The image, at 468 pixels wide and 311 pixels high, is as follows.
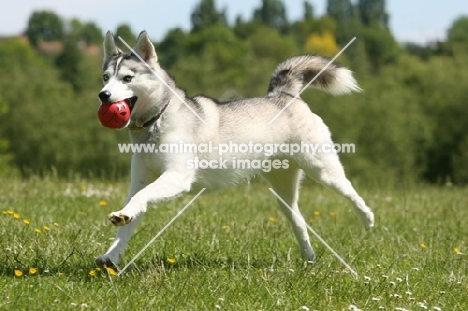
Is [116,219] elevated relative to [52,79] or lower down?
A: elevated

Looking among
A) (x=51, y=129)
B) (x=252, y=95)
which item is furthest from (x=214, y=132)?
(x=252, y=95)

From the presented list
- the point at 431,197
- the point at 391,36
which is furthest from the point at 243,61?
the point at 431,197

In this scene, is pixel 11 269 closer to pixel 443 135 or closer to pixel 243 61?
pixel 443 135

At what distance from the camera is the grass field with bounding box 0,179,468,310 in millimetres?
4223

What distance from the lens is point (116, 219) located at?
Result: 438 cm

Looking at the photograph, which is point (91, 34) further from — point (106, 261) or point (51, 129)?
point (106, 261)

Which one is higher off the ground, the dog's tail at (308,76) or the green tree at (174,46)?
the dog's tail at (308,76)

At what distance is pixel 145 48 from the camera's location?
5188 millimetres

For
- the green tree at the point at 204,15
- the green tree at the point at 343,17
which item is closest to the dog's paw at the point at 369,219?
the green tree at the point at 204,15

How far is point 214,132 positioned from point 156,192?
2.78ft

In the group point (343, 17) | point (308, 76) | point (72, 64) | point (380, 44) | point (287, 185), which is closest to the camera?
point (287, 185)

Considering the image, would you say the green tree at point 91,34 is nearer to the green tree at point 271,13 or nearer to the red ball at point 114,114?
the green tree at point 271,13

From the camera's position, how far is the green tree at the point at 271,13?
9069 centimetres

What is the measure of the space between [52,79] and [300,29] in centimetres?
7284
